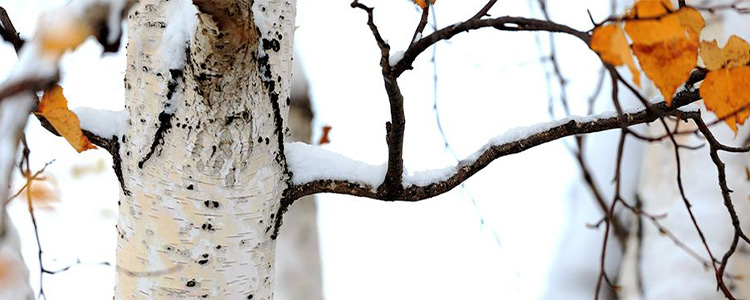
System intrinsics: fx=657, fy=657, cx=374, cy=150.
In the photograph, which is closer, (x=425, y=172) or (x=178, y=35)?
(x=178, y=35)

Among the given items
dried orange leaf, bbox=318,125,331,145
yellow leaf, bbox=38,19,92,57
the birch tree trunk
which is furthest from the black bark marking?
dried orange leaf, bbox=318,125,331,145

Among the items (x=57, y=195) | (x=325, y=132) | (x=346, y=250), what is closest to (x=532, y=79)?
(x=346, y=250)

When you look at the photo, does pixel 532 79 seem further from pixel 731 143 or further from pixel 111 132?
pixel 111 132

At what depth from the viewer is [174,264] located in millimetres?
547

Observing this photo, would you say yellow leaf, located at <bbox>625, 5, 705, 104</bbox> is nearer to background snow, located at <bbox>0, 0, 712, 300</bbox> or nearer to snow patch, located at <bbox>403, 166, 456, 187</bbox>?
snow patch, located at <bbox>403, 166, 456, 187</bbox>

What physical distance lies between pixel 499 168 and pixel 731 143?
49.7 inches

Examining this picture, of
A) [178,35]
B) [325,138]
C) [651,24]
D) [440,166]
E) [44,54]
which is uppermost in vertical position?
[440,166]

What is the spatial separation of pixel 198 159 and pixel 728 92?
41 cm

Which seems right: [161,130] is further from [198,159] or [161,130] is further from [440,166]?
[440,166]

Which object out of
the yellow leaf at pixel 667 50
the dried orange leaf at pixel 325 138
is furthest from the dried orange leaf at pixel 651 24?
the dried orange leaf at pixel 325 138

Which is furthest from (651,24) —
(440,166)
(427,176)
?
(440,166)

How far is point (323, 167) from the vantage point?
2.00ft

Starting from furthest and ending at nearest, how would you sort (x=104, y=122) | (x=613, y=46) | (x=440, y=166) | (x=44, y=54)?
(x=440, y=166), (x=104, y=122), (x=613, y=46), (x=44, y=54)

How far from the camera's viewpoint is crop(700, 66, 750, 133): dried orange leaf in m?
0.47
